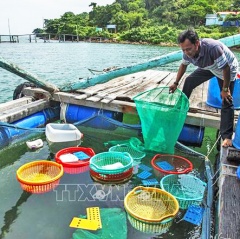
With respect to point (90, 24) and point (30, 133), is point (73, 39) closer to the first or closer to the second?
point (90, 24)

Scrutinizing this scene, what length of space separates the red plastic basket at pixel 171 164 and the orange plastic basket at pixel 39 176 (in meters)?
1.41

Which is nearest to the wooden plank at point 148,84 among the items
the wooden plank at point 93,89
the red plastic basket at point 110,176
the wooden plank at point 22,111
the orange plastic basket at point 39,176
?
the wooden plank at point 93,89

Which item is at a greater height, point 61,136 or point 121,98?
point 121,98

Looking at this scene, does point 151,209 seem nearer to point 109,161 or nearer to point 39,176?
point 109,161

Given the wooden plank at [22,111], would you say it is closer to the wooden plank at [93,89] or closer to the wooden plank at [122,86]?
the wooden plank at [93,89]

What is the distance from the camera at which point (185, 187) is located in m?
3.56

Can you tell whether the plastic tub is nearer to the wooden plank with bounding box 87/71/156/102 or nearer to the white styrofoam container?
the white styrofoam container

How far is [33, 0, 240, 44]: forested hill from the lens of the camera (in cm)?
5147

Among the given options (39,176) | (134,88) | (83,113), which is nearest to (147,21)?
(134,88)

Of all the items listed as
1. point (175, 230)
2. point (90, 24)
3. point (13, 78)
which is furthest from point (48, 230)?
point (90, 24)

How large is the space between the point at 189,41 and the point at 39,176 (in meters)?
2.61

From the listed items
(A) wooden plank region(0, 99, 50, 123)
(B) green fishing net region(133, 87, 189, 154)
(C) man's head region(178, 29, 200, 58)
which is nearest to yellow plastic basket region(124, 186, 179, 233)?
(B) green fishing net region(133, 87, 189, 154)

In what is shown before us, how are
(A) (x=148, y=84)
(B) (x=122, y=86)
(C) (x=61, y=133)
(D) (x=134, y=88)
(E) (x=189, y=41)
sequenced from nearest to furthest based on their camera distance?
1. (E) (x=189, y=41)
2. (C) (x=61, y=133)
3. (D) (x=134, y=88)
4. (B) (x=122, y=86)
5. (A) (x=148, y=84)

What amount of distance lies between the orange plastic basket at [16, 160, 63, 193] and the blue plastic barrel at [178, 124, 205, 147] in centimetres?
238
